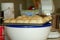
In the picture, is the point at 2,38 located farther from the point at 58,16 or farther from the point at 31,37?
the point at 58,16

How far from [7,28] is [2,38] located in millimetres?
103

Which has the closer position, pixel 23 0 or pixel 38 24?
pixel 38 24

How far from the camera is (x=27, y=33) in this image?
0.71m

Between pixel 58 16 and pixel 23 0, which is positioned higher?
pixel 23 0

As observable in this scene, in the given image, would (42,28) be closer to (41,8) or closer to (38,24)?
(38,24)

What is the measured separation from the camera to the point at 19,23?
0.73 meters

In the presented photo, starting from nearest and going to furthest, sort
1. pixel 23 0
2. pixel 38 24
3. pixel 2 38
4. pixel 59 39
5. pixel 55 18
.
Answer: pixel 38 24 < pixel 2 38 < pixel 59 39 < pixel 55 18 < pixel 23 0

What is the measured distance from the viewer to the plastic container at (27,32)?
0.71 meters

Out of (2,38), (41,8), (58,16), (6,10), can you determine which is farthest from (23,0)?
(2,38)

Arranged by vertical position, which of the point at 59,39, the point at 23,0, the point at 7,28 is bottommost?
the point at 59,39

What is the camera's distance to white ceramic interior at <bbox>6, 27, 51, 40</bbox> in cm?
71

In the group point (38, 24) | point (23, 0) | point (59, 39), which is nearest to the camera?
point (38, 24)

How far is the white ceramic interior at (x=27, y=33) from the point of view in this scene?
0.71 meters

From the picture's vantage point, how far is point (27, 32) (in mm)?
708
